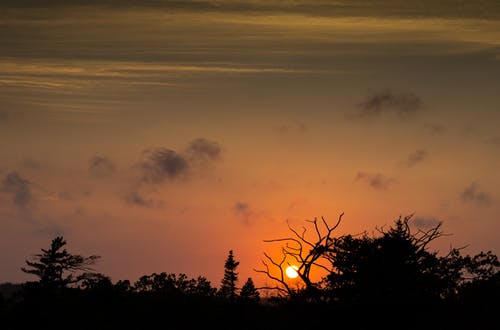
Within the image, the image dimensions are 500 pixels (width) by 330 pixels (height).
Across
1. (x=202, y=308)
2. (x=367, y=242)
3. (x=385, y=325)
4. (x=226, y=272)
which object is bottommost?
(x=385, y=325)

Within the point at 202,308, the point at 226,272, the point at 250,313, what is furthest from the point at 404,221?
the point at 226,272

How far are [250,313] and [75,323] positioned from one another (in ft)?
74.9

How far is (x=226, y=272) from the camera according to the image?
401 feet

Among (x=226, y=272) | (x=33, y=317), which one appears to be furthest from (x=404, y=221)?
(x=226, y=272)

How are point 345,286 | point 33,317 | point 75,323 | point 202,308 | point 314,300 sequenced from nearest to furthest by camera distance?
1. point 314,300
2. point 345,286
3. point 33,317
4. point 75,323
5. point 202,308

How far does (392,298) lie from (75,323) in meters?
51.8

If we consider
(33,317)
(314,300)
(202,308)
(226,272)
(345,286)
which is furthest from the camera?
(226,272)

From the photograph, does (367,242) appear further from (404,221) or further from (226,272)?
(226,272)

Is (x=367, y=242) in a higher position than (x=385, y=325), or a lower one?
higher

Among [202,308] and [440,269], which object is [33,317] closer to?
[202,308]

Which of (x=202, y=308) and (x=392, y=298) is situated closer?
(x=392, y=298)

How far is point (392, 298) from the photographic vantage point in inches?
1195

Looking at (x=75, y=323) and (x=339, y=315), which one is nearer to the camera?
(x=339, y=315)

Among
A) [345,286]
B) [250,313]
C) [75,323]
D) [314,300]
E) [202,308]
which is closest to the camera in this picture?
[314,300]
